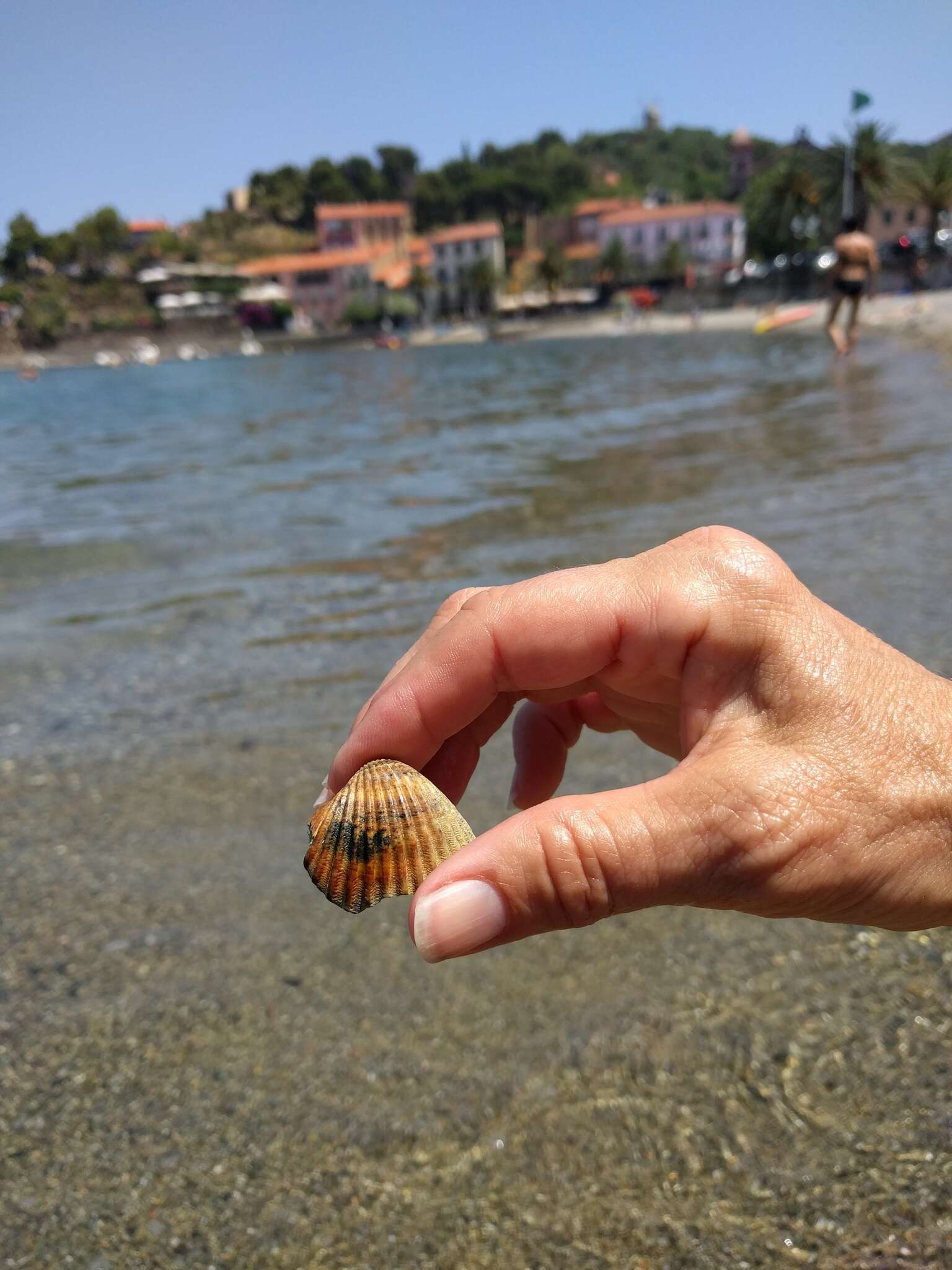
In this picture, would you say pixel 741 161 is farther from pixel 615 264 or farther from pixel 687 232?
Result: pixel 615 264

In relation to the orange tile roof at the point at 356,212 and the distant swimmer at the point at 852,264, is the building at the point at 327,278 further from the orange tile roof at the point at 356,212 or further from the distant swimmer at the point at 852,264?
the distant swimmer at the point at 852,264

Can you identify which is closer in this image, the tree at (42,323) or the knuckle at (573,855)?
the knuckle at (573,855)

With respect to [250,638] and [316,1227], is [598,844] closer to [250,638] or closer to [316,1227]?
[316,1227]

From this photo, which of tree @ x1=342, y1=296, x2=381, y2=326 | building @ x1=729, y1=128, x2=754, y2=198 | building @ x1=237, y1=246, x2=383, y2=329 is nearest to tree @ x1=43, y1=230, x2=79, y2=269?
building @ x1=237, y1=246, x2=383, y2=329

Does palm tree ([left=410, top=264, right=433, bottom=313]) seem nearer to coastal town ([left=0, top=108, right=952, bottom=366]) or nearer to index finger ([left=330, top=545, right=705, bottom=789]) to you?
coastal town ([left=0, top=108, right=952, bottom=366])

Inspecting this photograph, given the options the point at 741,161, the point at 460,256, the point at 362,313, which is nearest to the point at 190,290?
the point at 362,313

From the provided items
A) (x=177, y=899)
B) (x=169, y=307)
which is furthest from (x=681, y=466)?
(x=169, y=307)

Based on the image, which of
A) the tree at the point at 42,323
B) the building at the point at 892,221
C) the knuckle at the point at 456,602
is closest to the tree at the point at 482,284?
the building at the point at 892,221
